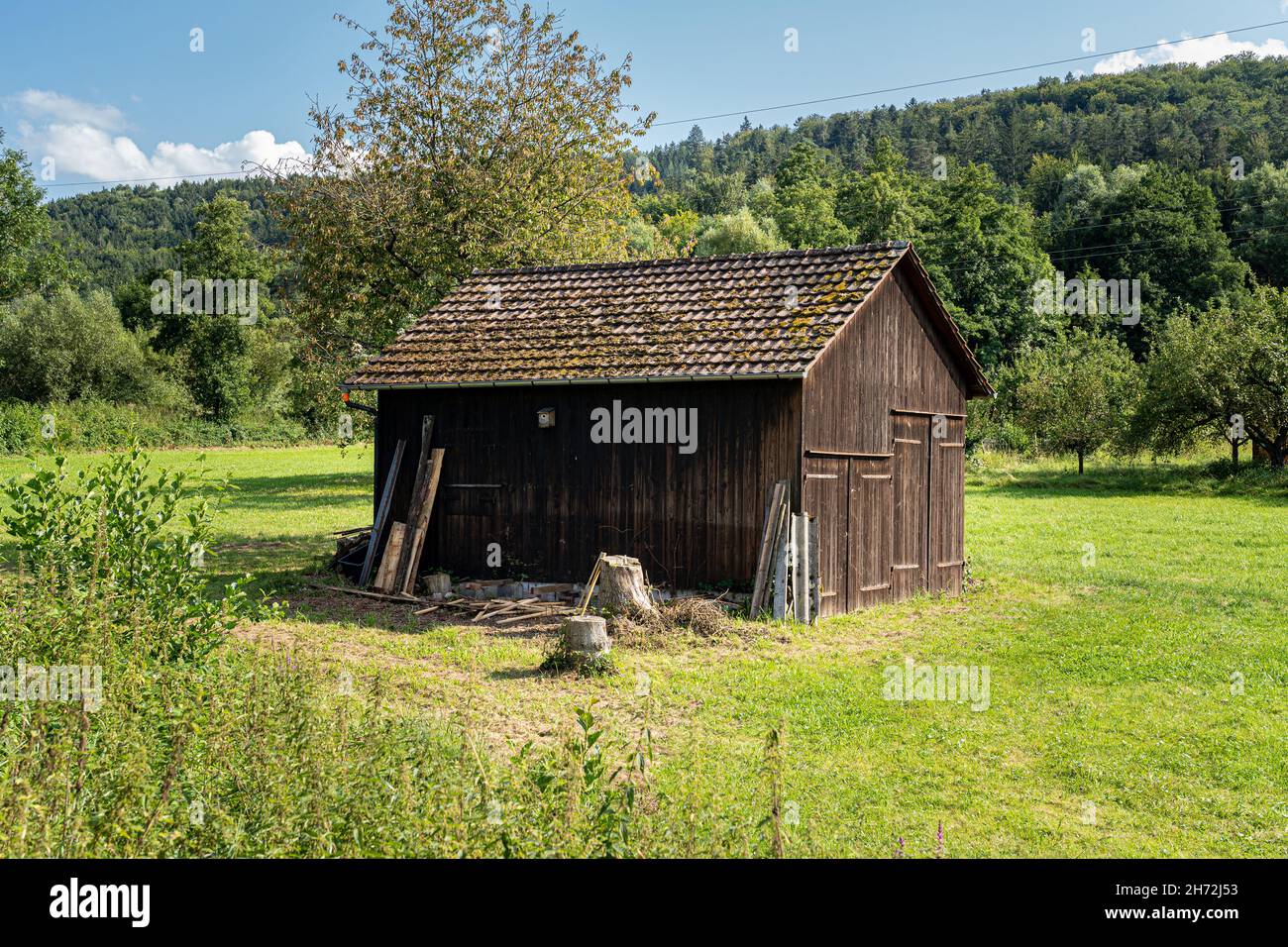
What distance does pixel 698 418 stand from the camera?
15.3 meters

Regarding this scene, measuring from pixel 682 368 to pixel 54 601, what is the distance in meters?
9.26

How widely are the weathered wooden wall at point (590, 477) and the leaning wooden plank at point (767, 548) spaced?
0.79 feet

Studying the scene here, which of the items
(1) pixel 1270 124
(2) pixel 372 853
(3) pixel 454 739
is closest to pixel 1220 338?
(3) pixel 454 739

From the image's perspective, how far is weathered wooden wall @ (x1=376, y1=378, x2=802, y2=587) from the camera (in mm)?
14945

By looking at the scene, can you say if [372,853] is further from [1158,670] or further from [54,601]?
[1158,670]

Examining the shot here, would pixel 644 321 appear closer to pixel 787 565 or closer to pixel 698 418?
pixel 698 418

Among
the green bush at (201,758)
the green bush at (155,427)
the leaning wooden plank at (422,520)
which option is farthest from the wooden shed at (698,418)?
the green bush at (155,427)

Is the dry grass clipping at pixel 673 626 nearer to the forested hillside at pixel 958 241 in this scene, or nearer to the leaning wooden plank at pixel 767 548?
the leaning wooden plank at pixel 767 548

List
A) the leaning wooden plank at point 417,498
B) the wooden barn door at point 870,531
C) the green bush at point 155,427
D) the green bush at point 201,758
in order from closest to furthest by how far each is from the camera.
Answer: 1. the green bush at point 201,758
2. the wooden barn door at point 870,531
3. the leaning wooden plank at point 417,498
4. the green bush at point 155,427

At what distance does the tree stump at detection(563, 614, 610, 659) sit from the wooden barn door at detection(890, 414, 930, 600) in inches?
264

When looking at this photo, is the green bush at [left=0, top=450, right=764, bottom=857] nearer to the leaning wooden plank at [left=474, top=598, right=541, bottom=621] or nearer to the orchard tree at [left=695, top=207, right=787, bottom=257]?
the leaning wooden plank at [left=474, top=598, right=541, bottom=621]

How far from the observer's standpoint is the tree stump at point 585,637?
1155 centimetres

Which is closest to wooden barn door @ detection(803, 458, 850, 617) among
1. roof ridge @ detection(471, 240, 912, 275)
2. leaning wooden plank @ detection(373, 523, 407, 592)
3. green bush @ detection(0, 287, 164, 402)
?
roof ridge @ detection(471, 240, 912, 275)

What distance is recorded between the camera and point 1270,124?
9419 centimetres
